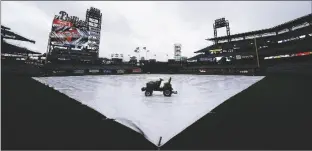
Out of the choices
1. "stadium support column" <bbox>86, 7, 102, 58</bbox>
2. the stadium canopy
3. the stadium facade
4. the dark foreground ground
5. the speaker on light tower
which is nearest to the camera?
the dark foreground ground

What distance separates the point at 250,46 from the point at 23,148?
59.1m

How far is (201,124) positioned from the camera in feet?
15.3

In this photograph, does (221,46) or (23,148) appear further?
(221,46)

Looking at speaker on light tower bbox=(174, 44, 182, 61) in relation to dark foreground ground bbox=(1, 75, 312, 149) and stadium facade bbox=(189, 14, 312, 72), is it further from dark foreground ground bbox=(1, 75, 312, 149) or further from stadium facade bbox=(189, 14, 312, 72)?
dark foreground ground bbox=(1, 75, 312, 149)

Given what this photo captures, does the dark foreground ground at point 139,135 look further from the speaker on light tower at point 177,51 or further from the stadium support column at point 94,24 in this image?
the speaker on light tower at point 177,51

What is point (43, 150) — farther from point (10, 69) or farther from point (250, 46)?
point (250, 46)

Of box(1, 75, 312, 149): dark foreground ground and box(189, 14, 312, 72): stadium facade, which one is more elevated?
box(189, 14, 312, 72): stadium facade

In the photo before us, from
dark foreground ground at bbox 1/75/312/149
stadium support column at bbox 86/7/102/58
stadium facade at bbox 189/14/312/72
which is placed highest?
stadium support column at bbox 86/7/102/58

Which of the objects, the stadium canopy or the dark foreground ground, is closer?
the dark foreground ground

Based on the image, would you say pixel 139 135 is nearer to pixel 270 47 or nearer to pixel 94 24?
pixel 270 47

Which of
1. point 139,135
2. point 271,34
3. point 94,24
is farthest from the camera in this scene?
point 271,34

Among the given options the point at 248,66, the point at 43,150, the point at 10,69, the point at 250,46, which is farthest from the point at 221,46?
the point at 43,150

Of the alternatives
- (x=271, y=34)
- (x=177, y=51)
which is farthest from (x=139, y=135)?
(x=177, y=51)

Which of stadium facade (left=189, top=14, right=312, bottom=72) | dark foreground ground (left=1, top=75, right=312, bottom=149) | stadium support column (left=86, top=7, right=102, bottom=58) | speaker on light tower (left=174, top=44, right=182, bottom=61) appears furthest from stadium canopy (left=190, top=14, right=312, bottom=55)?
dark foreground ground (left=1, top=75, right=312, bottom=149)
